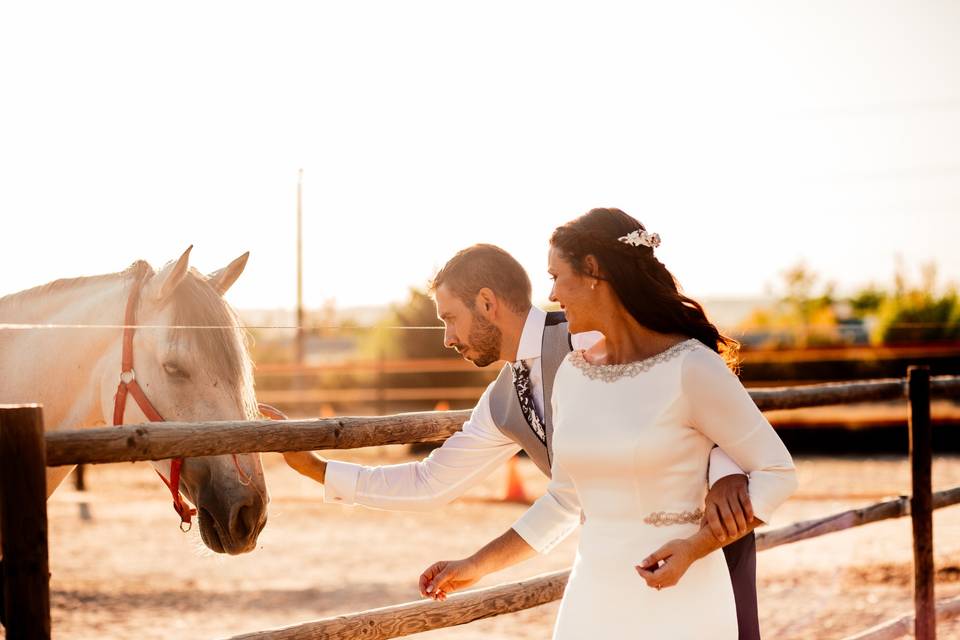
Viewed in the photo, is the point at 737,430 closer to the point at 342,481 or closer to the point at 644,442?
the point at 644,442

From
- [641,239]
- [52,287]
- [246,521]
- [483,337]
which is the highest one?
[641,239]

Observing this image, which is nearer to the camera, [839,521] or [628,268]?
[628,268]

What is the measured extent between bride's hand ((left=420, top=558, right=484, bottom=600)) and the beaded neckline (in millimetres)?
585

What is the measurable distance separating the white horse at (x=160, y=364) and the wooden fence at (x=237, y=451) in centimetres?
27

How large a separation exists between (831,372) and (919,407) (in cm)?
1377

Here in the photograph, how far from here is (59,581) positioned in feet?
24.1

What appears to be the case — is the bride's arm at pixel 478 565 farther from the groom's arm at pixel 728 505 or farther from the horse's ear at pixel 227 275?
the horse's ear at pixel 227 275

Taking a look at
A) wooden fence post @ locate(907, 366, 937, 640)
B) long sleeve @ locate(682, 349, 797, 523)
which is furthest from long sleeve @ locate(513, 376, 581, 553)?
wooden fence post @ locate(907, 366, 937, 640)

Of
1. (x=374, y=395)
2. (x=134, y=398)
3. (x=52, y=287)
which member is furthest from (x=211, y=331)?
(x=374, y=395)

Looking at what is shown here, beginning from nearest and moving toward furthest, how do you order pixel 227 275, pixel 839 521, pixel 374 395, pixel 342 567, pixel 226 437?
pixel 226 437
pixel 227 275
pixel 839 521
pixel 342 567
pixel 374 395

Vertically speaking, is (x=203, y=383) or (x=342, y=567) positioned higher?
(x=203, y=383)

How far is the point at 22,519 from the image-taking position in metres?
1.92

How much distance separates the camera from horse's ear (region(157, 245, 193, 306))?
8.70ft

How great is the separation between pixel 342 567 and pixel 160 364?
5371mm
